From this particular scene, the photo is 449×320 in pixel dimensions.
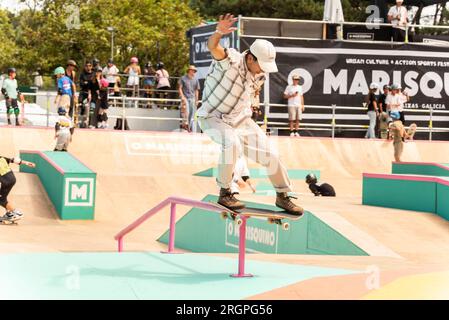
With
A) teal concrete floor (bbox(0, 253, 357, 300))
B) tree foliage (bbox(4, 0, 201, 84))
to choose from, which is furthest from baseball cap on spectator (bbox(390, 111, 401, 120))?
tree foliage (bbox(4, 0, 201, 84))

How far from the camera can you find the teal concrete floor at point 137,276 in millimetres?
7902

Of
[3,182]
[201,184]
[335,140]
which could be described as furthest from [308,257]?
[335,140]

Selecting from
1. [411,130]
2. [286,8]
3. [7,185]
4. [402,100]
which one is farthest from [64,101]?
[286,8]

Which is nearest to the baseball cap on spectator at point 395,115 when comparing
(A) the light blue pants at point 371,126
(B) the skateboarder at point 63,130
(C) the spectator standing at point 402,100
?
(C) the spectator standing at point 402,100

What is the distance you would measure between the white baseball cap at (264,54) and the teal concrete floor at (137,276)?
6.63 ft

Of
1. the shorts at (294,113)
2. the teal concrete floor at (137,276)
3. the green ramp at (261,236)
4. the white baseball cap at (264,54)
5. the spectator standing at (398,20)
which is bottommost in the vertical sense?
the green ramp at (261,236)

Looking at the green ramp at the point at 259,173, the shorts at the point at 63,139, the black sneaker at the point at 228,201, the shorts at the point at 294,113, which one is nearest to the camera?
the black sneaker at the point at 228,201

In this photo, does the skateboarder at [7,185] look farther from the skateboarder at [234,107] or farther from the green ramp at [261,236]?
the skateboarder at [234,107]

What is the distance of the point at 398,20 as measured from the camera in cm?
2711

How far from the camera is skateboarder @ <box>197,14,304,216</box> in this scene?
342 inches

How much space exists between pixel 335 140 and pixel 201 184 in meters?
6.04

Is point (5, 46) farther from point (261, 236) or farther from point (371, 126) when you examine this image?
point (261, 236)

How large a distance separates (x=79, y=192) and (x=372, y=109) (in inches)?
435

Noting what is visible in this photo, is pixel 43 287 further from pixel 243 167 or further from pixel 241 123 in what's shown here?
pixel 243 167
